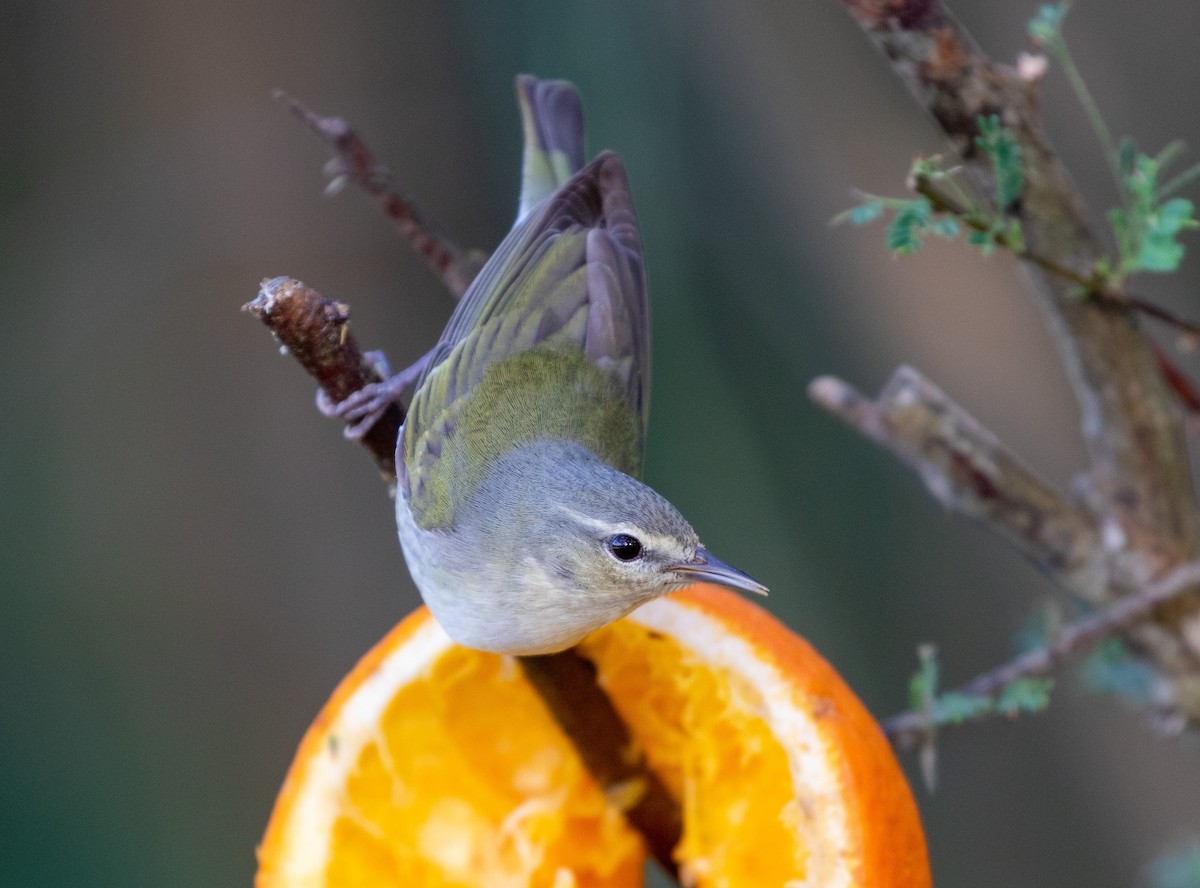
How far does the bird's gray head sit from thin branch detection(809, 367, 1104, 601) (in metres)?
0.42

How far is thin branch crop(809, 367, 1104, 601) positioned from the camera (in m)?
1.65

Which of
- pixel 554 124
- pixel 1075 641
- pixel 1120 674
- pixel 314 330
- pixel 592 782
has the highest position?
pixel 554 124

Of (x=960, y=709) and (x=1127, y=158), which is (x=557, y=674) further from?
(x=1127, y=158)

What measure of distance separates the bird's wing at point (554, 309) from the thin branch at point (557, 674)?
0.63 ft

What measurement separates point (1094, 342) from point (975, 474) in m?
0.24

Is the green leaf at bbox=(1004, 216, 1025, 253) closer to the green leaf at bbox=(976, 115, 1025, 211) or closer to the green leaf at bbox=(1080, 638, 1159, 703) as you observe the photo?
the green leaf at bbox=(976, 115, 1025, 211)

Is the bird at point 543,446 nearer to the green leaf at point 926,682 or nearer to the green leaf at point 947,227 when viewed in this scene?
the green leaf at point 926,682

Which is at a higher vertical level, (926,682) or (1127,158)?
(1127,158)

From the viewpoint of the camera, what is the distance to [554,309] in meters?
1.78

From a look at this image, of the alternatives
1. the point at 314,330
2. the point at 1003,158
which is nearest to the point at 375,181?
the point at 314,330

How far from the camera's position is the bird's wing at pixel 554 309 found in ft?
5.63

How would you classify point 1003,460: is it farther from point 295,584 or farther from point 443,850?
point 295,584

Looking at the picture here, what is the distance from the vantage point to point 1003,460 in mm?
1680

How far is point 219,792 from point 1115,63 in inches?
113
